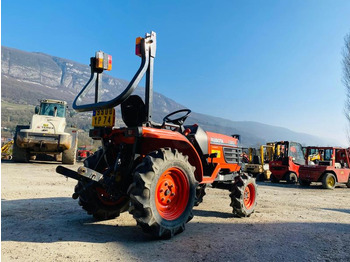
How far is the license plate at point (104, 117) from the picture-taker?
4270mm

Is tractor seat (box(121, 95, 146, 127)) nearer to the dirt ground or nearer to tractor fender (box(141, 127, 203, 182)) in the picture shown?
tractor fender (box(141, 127, 203, 182))

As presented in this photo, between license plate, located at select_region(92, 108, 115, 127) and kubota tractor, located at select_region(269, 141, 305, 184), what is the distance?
1293 cm

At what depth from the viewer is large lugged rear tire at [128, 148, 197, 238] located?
3.68m

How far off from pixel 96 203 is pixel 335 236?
3715 mm

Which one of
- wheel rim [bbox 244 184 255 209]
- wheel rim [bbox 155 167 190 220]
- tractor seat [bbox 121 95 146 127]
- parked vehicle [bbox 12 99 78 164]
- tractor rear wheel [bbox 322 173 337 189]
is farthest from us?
parked vehicle [bbox 12 99 78 164]

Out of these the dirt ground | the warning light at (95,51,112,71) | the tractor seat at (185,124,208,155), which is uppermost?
the warning light at (95,51,112,71)

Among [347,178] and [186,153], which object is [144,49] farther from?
[347,178]

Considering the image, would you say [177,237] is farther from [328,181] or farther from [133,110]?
[328,181]

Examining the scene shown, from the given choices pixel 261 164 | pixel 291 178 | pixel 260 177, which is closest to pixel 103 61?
pixel 291 178

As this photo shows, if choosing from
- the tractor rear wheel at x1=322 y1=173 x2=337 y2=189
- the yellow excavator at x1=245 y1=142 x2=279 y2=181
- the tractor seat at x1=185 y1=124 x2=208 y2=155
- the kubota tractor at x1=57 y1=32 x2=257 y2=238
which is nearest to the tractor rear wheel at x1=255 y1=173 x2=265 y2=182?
the yellow excavator at x1=245 y1=142 x2=279 y2=181

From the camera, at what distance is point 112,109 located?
425 centimetres

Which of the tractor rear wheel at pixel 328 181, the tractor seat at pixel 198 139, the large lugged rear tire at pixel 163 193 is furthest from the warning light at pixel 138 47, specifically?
the tractor rear wheel at pixel 328 181

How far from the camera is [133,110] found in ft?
15.0

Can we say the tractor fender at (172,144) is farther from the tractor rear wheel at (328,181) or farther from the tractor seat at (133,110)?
the tractor rear wheel at (328,181)
